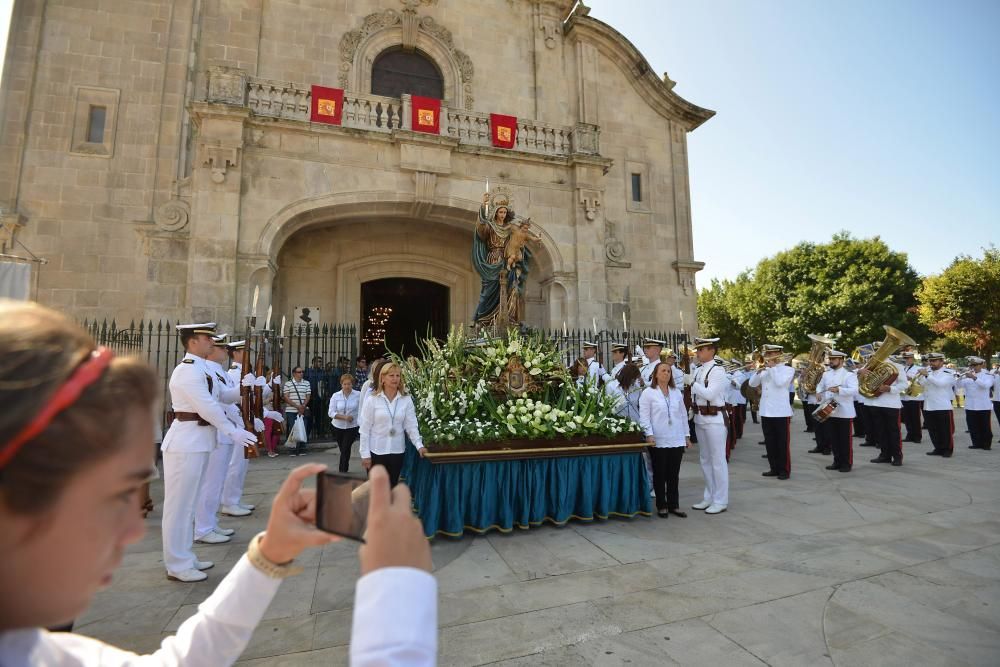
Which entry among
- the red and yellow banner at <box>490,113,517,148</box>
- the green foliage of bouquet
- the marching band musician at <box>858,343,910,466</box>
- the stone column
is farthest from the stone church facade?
the green foliage of bouquet

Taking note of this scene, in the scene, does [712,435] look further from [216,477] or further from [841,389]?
[216,477]

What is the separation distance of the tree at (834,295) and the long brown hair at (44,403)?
34.3 meters

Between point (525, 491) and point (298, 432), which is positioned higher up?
point (298, 432)

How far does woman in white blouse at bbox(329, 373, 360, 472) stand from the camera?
28.1ft

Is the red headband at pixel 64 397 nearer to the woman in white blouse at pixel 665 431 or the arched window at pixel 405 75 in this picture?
the woman in white blouse at pixel 665 431

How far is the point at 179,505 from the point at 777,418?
8.68m

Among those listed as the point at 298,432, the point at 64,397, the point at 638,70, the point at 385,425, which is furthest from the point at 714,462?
the point at 638,70

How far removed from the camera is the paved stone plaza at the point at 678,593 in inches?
125

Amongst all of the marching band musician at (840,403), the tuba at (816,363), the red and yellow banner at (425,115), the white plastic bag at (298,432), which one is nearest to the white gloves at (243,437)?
the white plastic bag at (298,432)

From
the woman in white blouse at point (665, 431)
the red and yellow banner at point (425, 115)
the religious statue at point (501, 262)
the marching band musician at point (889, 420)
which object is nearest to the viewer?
the woman in white blouse at point (665, 431)

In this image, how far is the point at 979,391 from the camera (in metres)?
11.9

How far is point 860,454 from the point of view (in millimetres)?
11102

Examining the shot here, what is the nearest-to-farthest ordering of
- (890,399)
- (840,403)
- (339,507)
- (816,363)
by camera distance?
1. (339,507)
2. (840,403)
3. (890,399)
4. (816,363)

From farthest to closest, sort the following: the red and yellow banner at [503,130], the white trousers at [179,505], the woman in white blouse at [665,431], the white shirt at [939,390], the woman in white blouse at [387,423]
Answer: the red and yellow banner at [503,130] → the white shirt at [939,390] → the woman in white blouse at [665,431] → the woman in white blouse at [387,423] → the white trousers at [179,505]
